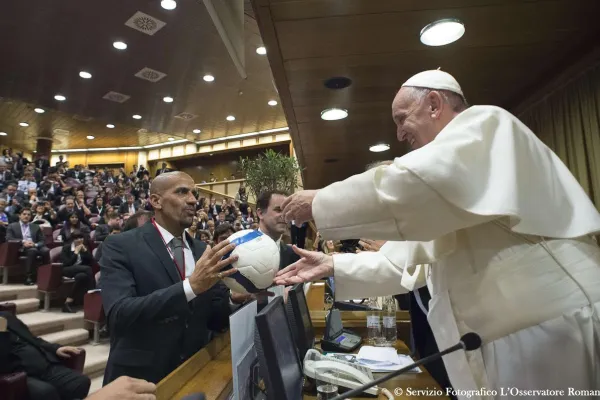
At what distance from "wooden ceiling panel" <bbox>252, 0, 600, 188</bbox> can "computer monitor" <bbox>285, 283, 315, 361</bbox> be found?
70.9 inches

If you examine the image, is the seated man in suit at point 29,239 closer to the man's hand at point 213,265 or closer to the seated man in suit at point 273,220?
the seated man in suit at point 273,220

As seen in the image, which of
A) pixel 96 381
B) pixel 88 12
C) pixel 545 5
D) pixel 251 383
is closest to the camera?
pixel 251 383

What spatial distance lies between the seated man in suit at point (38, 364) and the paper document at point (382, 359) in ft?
7.38

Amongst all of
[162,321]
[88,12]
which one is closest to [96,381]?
[162,321]

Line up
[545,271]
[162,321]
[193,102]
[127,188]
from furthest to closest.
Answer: [127,188] < [193,102] < [162,321] < [545,271]

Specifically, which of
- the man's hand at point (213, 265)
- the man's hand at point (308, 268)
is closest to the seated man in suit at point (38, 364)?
the man's hand at point (213, 265)

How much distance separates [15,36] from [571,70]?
9.67 metres

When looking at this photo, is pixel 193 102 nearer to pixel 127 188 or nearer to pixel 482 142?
pixel 127 188

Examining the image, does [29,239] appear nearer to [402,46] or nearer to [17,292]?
[17,292]

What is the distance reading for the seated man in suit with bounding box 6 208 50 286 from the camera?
6250 millimetres

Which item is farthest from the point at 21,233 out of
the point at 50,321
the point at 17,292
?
the point at 50,321

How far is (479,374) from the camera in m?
1.05

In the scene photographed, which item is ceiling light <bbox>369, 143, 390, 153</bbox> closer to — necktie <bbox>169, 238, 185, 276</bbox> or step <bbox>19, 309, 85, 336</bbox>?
necktie <bbox>169, 238, 185, 276</bbox>

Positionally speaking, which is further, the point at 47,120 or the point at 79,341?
the point at 47,120
